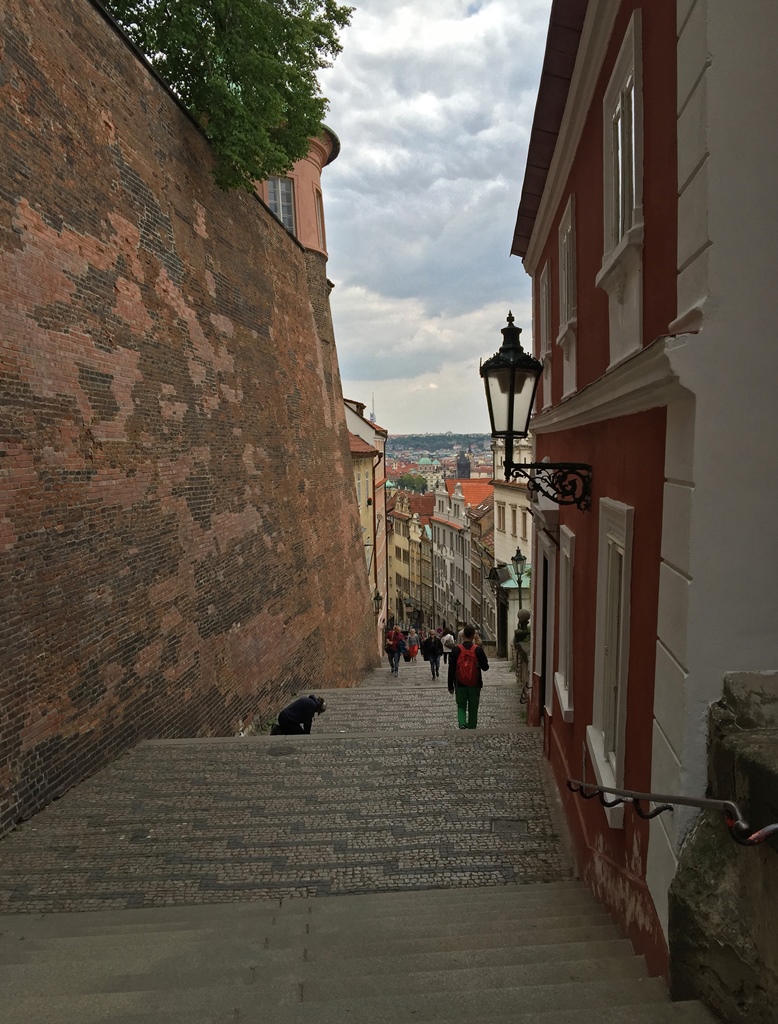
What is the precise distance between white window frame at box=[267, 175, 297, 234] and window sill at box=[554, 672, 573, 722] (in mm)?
15125

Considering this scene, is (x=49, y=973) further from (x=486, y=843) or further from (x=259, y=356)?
(x=259, y=356)

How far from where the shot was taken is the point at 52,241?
662 centimetres

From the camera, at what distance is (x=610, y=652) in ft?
13.2

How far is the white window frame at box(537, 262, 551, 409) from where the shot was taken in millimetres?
7258

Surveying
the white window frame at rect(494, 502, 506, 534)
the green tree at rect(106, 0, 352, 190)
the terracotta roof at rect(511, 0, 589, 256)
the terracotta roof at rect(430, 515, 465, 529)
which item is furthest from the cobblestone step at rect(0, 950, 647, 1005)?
the terracotta roof at rect(430, 515, 465, 529)

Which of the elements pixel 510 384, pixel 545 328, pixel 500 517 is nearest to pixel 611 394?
pixel 510 384

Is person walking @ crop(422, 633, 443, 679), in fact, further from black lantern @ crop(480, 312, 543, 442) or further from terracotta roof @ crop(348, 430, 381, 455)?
black lantern @ crop(480, 312, 543, 442)

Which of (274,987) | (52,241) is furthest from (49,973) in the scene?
(52,241)

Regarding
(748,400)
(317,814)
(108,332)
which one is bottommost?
(317,814)

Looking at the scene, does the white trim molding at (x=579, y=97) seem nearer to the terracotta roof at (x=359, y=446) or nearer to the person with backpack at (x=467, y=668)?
the person with backpack at (x=467, y=668)

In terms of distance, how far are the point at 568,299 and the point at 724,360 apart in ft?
11.1

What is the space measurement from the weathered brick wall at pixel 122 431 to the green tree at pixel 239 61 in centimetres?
72

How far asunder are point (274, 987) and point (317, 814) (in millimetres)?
2655

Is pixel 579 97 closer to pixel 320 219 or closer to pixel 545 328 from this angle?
pixel 545 328
